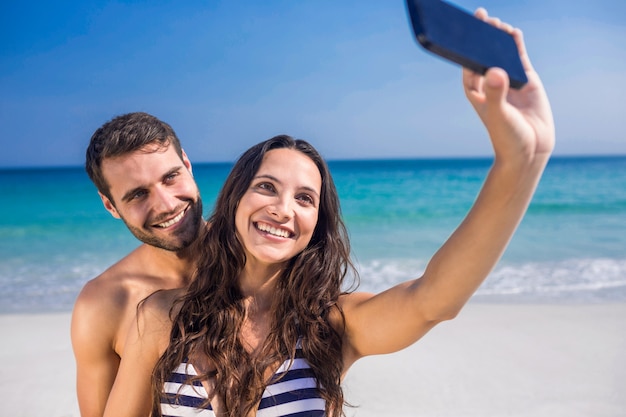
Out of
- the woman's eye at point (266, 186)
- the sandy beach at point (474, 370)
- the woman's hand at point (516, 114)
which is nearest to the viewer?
the woman's hand at point (516, 114)

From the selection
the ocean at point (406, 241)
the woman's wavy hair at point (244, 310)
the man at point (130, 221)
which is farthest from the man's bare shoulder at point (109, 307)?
the ocean at point (406, 241)

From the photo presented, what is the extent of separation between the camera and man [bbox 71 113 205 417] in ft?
10.1

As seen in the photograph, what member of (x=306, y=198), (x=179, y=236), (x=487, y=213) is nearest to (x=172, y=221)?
(x=179, y=236)

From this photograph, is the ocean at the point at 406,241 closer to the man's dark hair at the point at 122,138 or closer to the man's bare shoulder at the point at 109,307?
the man's bare shoulder at the point at 109,307

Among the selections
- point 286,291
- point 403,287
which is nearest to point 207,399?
point 286,291

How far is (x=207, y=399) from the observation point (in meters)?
2.13

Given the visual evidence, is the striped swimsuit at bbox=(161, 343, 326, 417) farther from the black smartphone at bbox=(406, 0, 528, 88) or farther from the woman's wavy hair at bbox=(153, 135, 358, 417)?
the black smartphone at bbox=(406, 0, 528, 88)

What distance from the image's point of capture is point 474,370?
17.1 ft

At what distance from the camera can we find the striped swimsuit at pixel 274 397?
212 cm

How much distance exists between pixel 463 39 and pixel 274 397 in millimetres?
1427

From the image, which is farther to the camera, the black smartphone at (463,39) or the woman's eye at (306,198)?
the woman's eye at (306,198)

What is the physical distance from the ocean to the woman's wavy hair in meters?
3.88

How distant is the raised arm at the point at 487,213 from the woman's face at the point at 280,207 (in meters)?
0.37

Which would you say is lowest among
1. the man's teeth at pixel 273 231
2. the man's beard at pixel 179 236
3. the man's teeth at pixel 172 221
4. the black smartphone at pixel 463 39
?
the man's beard at pixel 179 236
